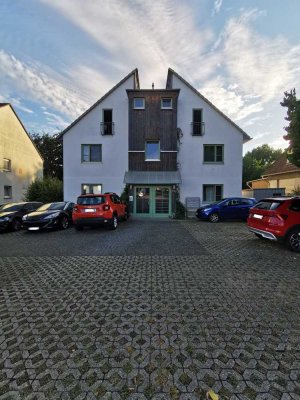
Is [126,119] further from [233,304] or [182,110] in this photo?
[233,304]

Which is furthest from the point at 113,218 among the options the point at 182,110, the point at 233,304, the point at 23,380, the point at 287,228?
the point at 182,110

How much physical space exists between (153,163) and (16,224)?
10027mm

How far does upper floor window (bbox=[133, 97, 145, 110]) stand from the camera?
1786 centimetres

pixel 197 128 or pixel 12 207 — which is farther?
pixel 197 128

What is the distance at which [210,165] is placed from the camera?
18.1 metres

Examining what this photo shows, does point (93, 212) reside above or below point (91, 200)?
below

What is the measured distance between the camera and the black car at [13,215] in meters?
11.6

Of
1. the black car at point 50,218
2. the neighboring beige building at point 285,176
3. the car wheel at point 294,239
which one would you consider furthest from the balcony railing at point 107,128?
the neighboring beige building at point 285,176

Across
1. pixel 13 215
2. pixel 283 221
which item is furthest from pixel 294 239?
pixel 13 215

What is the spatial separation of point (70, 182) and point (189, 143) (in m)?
9.68

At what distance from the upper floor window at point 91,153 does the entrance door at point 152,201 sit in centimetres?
400

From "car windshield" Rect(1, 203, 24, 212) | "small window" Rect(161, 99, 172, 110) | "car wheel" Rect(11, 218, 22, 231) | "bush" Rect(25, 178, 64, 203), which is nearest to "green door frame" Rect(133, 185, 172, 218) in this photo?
"small window" Rect(161, 99, 172, 110)

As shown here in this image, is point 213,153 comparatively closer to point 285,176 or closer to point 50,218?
point 285,176

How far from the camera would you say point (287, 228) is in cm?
716
